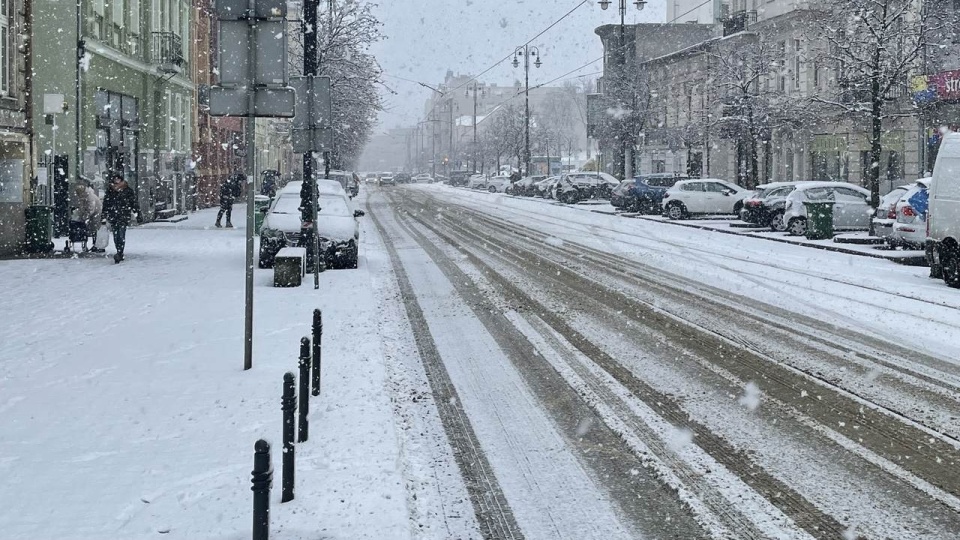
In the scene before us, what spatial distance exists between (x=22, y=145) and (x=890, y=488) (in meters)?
20.4

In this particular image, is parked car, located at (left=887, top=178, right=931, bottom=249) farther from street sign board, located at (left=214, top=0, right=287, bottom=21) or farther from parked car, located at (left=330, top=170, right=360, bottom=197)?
parked car, located at (left=330, top=170, right=360, bottom=197)

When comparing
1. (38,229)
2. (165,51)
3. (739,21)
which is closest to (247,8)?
(38,229)

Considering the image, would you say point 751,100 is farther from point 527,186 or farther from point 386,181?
point 386,181

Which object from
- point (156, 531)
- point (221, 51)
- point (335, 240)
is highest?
point (221, 51)

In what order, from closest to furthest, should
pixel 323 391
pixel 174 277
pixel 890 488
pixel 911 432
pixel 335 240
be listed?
pixel 890 488 < pixel 911 432 < pixel 323 391 < pixel 174 277 < pixel 335 240

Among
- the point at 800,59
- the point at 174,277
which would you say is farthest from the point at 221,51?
the point at 800,59

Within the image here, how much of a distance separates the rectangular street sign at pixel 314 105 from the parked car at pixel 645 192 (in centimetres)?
2896

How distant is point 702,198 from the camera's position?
39719 millimetres

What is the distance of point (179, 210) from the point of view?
39.0 meters

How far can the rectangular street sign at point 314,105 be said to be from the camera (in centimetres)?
1588

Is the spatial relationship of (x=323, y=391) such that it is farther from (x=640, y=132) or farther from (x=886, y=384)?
(x=640, y=132)

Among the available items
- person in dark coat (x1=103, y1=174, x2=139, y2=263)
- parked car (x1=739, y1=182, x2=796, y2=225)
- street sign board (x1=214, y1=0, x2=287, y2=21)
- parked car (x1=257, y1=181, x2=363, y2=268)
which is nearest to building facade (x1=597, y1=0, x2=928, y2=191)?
parked car (x1=739, y1=182, x2=796, y2=225)

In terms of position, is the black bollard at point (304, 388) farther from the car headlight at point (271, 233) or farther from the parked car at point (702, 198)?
the parked car at point (702, 198)

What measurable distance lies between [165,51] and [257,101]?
29.4 meters
